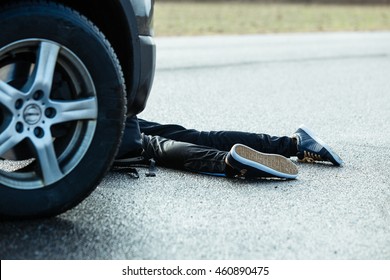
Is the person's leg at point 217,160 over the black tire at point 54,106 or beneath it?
beneath

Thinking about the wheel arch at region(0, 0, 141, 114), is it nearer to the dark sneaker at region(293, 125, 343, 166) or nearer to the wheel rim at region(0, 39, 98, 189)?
the wheel rim at region(0, 39, 98, 189)

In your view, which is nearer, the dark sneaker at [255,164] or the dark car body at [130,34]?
the dark car body at [130,34]

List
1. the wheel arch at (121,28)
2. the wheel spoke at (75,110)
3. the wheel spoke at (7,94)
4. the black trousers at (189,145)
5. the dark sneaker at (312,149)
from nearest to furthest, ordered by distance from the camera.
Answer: the wheel spoke at (7,94), the wheel spoke at (75,110), the wheel arch at (121,28), the black trousers at (189,145), the dark sneaker at (312,149)

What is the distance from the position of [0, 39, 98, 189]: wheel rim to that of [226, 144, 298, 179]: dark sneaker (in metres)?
1.11

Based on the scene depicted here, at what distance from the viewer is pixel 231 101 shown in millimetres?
8773

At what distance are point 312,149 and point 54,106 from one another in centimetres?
216

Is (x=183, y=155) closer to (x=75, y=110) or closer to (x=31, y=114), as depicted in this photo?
(x=75, y=110)

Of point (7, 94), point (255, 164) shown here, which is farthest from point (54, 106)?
point (255, 164)

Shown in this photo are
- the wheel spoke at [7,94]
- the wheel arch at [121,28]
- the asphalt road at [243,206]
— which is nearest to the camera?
the asphalt road at [243,206]

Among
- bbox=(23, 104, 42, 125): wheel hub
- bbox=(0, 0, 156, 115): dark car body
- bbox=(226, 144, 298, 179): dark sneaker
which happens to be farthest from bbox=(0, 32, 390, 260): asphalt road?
bbox=(0, 0, 156, 115): dark car body

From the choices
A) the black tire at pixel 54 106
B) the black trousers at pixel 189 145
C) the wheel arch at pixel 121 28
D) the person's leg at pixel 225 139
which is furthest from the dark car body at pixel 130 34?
the person's leg at pixel 225 139

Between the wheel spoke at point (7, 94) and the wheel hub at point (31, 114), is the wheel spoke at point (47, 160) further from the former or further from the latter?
the wheel spoke at point (7, 94)

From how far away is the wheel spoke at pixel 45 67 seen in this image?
406cm
